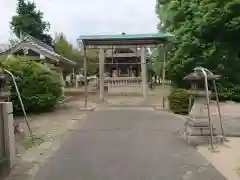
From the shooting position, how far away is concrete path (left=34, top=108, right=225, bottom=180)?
20.5 ft

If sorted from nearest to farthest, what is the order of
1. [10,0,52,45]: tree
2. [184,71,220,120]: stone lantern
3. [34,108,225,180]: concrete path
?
[34,108,225,180]: concrete path < [184,71,220,120]: stone lantern < [10,0,52,45]: tree

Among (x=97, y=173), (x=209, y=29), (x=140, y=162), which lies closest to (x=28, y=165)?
(x=97, y=173)

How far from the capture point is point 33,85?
1614cm

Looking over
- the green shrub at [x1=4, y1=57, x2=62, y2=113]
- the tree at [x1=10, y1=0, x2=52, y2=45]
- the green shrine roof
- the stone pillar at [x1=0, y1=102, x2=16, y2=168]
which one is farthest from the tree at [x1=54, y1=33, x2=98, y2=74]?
the stone pillar at [x1=0, y1=102, x2=16, y2=168]

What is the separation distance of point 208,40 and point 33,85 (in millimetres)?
10844

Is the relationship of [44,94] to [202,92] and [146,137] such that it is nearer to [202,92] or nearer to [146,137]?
[146,137]

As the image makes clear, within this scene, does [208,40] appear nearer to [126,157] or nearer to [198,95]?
[198,95]

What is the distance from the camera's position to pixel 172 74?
22453 mm

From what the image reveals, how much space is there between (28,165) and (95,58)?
3439 cm

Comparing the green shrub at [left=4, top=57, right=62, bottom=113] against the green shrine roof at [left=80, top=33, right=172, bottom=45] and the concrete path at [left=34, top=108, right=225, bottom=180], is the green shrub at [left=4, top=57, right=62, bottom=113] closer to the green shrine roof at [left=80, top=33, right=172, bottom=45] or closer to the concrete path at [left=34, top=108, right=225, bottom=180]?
the green shrine roof at [left=80, top=33, right=172, bottom=45]

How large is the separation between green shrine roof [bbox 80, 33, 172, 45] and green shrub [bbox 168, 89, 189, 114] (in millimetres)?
4596

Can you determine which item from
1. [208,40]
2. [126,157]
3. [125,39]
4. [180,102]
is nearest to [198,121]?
[126,157]

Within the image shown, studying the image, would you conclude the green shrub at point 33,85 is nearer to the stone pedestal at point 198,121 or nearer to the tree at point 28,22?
the stone pedestal at point 198,121

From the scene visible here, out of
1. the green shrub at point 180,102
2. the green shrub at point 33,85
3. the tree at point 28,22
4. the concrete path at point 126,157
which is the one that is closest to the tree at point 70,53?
the tree at point 28,22
